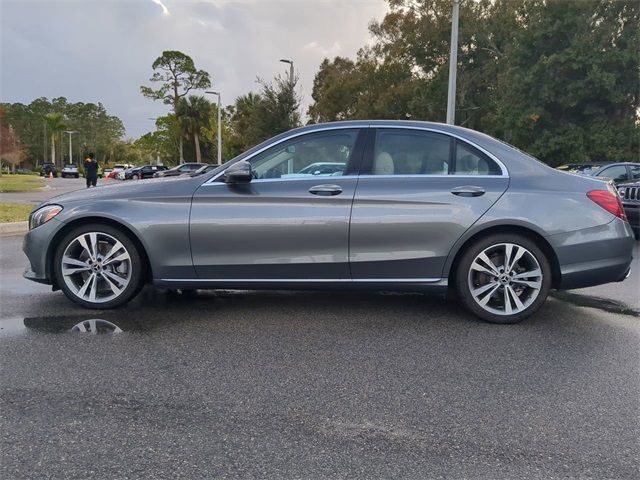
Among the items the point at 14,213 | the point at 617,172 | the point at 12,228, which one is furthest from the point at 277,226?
the point at 617,172

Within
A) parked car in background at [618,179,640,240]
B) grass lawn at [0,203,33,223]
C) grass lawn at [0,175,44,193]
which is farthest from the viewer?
grass lawn at [0,175,44,193]

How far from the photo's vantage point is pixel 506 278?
4.39 m

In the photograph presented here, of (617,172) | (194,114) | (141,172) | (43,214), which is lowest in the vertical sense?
(43,214)

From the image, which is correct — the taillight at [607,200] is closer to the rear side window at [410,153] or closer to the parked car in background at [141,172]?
the rear side window at [410,153]

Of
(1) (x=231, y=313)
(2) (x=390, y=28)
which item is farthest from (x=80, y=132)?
(1) (x=231, y=313)

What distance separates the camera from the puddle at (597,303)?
4.94 meters

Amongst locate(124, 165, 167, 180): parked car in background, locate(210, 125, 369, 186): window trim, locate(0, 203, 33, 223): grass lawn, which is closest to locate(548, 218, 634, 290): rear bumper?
locate(210, 125, 369, 186): window trim

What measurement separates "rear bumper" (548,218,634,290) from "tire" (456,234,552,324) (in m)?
0.15

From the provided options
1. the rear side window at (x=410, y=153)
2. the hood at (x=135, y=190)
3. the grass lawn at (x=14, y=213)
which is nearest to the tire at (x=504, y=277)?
the rear side window at (x=410, y=153)

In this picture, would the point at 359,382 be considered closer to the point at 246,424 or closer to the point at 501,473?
the point at 246,424

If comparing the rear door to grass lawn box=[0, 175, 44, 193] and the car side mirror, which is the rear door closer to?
the car side mirror

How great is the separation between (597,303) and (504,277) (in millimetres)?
1495

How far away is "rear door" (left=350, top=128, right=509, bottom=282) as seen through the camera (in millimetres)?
4305

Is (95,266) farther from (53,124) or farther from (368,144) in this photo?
(53,124)
